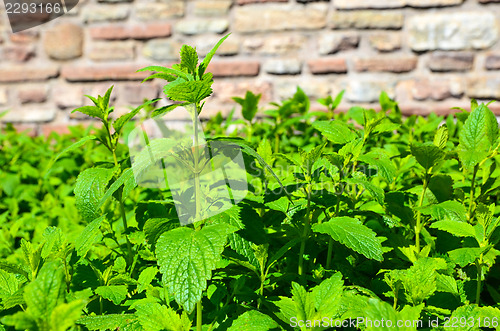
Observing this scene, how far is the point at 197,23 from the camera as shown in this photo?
345 cm

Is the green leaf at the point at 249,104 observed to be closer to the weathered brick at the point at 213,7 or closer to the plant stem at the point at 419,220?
the plant stem at the point at 419,220

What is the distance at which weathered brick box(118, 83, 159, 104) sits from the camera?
363 cm

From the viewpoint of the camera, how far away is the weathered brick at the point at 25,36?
3.68 meters

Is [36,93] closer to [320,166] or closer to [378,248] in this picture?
[320,166]

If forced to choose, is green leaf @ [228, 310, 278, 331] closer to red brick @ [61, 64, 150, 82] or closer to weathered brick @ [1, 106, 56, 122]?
red brick @ [61, 64, 150, 82]

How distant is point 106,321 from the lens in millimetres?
960

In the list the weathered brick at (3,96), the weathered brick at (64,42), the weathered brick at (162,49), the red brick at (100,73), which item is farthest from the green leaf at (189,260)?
the weathered brick at (3,96)

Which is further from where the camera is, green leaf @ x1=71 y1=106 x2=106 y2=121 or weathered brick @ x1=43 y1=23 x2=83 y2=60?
weathered brick @ x1=43 y1=23 x2=83 y2=60

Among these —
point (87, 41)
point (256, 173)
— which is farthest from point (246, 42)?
point (256, 173)

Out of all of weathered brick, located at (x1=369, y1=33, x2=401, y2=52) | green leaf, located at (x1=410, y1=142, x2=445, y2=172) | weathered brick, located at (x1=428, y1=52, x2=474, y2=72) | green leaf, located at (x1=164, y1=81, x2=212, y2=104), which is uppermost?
weathered brick, located at (x1=369, y1=33, x2=401, y2=52)

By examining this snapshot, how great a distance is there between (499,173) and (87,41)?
328cm

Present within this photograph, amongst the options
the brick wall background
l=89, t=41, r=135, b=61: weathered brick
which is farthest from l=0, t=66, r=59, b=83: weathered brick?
l=89, t=41, r=135, b=61: weathered brick

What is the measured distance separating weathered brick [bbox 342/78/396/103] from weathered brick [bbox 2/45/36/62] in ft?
8.68

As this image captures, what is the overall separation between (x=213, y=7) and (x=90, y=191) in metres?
2.63
